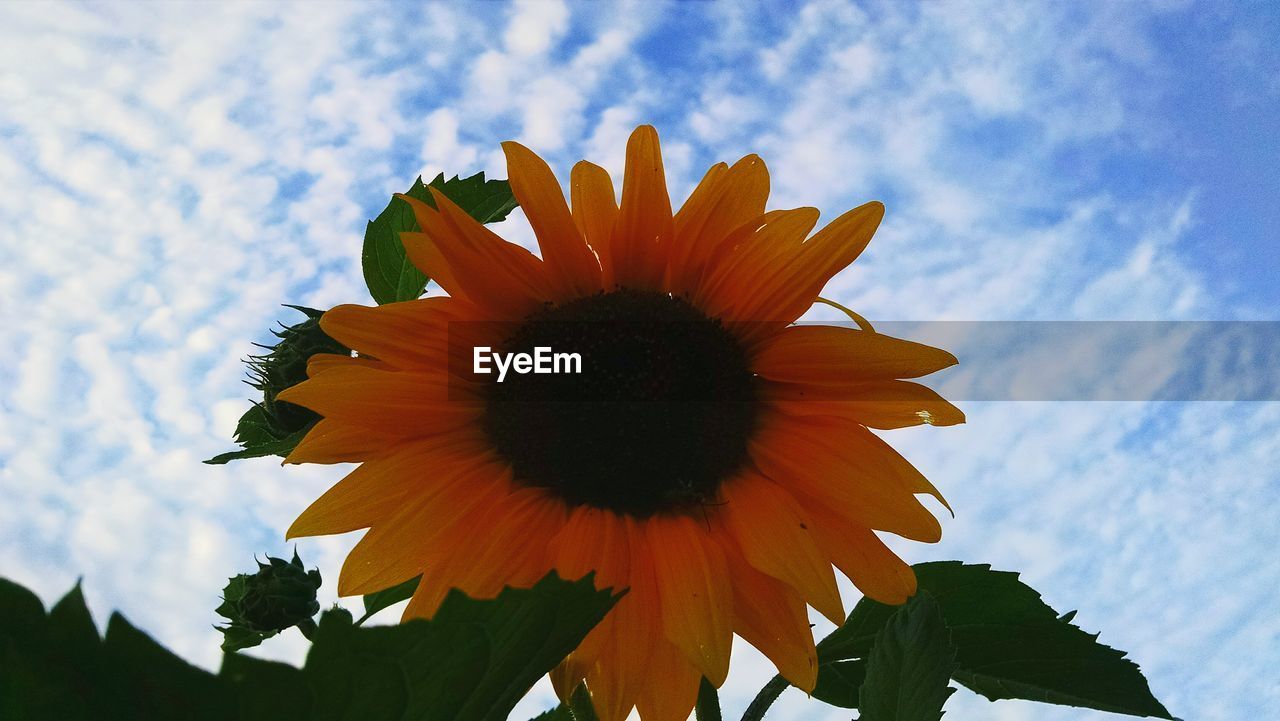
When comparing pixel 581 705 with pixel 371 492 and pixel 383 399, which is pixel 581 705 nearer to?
pixel 371 492

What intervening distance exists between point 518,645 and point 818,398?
105 centimetres

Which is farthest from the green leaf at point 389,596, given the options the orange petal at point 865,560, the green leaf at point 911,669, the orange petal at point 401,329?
the green leaf at point 911,669

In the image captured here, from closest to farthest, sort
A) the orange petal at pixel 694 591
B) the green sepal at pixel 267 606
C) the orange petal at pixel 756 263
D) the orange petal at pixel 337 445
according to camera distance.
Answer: the orange petal at pixel 694 591 < the orange petal at pixel 337 445 < the orange petal at pixel 756 263 < the green sepal at pixel 267 606

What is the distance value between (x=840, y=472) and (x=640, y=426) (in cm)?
33

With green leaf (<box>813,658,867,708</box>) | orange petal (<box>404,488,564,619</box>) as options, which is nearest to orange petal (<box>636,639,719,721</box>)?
orange petal (<box>404,488,564,619</box>)

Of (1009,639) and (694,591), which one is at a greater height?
(1009,639)

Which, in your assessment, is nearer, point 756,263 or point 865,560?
point 865,560

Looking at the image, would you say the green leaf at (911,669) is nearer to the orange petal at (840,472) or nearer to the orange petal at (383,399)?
the orange petal at (840,472)

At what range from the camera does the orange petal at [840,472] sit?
1.52 m

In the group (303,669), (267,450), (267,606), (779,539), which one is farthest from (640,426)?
(303,669)

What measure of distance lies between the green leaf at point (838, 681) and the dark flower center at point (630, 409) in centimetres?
42

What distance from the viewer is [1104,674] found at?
1.63m

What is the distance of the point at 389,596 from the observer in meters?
1.83

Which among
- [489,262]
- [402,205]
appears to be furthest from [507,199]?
[489,262]
